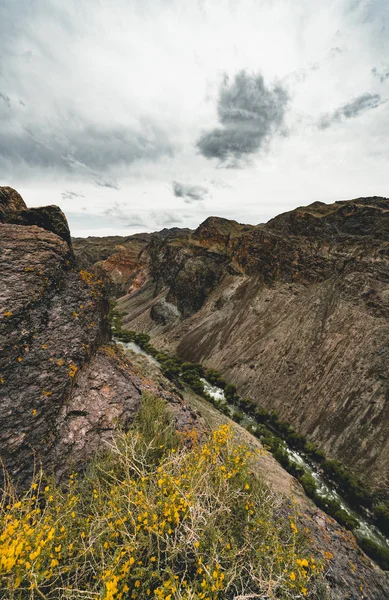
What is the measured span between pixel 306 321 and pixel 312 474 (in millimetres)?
28082

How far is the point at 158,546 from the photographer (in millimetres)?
3844

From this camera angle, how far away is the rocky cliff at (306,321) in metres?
35.8

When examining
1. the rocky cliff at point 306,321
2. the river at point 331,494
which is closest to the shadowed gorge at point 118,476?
the river at point 331,494

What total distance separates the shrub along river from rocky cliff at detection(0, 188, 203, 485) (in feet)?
85.3

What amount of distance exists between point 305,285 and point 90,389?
59.3 meters

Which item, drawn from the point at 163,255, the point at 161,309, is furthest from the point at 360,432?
the point at 163,255

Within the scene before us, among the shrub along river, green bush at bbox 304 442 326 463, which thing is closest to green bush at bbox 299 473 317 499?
the shrub along river

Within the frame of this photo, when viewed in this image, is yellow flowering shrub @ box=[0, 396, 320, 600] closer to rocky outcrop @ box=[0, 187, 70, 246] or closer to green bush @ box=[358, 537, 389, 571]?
rocky outcrop @ box=[0, 187, 70, 246]

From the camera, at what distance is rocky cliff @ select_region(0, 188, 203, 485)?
6.57m

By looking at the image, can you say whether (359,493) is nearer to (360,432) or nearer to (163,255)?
(360,432)

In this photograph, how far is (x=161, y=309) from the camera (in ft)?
299

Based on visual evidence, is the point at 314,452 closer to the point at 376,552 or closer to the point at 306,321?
the point at 376,552

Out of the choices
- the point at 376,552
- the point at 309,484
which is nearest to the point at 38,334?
the point at 309,484

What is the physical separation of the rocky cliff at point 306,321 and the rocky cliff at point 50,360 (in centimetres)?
3450
